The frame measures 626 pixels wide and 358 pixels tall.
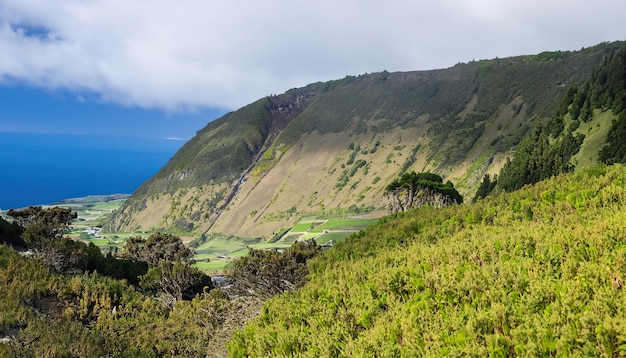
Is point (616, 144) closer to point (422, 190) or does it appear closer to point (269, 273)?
point (422, 190)

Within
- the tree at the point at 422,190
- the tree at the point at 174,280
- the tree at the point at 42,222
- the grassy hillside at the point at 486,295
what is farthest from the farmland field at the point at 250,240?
the grassy hillside at the point at 486,295

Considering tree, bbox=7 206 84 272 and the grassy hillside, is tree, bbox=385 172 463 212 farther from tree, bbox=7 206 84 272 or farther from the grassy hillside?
tree, bbox=7 206 84 272

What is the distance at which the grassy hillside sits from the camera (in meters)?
8.51

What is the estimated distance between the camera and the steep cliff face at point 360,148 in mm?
115375

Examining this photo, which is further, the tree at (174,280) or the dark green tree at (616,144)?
the dark green tree at (616,144)

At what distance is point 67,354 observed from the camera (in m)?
14.3

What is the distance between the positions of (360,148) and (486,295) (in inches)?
5467

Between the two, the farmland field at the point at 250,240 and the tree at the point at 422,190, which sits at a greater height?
the tree at the point at 422,190

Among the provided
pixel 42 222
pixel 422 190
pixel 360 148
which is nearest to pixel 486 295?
pixel 42 222

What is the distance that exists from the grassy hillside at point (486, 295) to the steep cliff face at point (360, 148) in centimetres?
7760

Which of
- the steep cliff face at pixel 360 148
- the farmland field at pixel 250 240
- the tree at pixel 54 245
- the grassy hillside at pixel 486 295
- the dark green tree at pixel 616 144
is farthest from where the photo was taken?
the steep cliff face at pixel 360 148

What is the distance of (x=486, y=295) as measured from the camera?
36.4 feet

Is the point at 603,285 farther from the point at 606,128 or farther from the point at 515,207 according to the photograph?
the point at 606,128

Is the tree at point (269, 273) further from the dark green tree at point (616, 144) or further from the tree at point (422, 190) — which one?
the dark green tree at point (616, 144)
